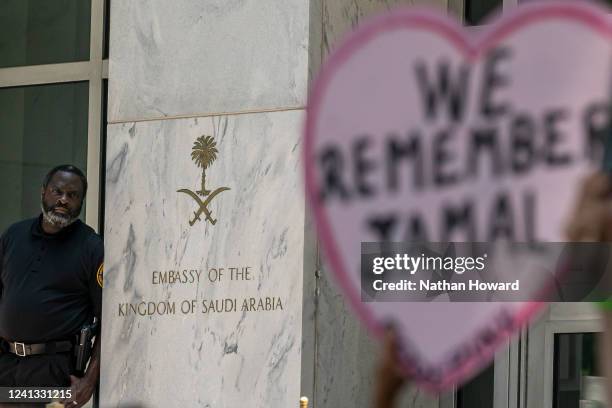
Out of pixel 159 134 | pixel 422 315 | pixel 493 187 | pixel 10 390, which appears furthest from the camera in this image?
pixel 159 134

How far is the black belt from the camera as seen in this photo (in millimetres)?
7754

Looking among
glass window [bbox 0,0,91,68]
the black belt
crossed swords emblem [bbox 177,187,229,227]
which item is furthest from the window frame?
the black belt

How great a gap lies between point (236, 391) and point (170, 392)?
510mm

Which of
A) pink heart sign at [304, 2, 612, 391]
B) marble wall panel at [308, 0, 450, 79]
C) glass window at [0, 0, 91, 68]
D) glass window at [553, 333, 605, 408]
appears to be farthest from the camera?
glass window at [0, 0, 91, 68]

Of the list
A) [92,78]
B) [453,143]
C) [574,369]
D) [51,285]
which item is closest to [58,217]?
[51,285]

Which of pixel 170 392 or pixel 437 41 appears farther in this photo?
pixel 170 392

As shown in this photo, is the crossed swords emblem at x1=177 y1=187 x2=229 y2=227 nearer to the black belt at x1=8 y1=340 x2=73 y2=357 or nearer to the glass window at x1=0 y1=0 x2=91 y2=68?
the black belt at x1=8 y1=340 x2=73 y2=357

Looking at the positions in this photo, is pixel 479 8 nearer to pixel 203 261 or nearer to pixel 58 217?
pixel 203 261

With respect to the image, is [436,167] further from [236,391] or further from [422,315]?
[236,391]

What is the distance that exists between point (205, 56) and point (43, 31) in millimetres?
2687

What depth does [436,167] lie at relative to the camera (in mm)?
1626

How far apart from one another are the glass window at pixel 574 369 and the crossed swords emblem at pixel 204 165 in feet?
7.73

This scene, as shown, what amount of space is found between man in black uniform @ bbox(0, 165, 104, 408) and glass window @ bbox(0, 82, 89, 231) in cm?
241

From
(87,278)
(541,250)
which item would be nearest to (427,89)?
(541,250)
